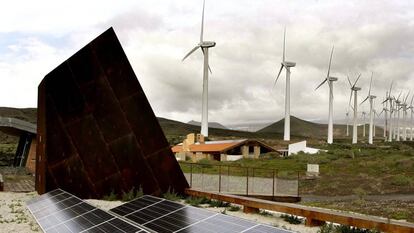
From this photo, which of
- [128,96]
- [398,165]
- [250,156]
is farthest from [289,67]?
[128,96]

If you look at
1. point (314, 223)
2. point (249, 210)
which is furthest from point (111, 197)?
point (314, 223)

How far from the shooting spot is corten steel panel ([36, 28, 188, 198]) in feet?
55.4

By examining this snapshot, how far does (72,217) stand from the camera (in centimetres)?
1125

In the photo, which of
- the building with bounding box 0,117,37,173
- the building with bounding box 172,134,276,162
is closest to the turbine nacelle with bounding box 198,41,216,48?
the building with bounding box 172,134,276,162

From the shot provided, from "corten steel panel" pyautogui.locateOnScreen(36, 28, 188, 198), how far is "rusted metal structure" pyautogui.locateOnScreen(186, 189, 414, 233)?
8.72ft

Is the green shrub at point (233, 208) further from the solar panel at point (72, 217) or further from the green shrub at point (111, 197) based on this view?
the solar panel at point (72, 217)

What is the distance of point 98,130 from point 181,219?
7.73 m

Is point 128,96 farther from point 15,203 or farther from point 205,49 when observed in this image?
A: point 205,49

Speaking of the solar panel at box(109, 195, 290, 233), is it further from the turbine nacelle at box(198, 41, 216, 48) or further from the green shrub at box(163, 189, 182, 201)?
the turbine nacelle at box(198, 41, 216, 48)

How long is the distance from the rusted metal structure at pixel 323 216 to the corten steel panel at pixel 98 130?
105 inches

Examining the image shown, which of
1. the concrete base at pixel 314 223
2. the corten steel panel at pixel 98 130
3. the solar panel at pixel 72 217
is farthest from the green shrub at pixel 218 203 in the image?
the solar panel at pixel 72 217

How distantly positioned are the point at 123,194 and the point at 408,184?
2528cm

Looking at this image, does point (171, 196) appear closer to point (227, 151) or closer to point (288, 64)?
point (227, 151)

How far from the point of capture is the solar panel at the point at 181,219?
8.96 metres
